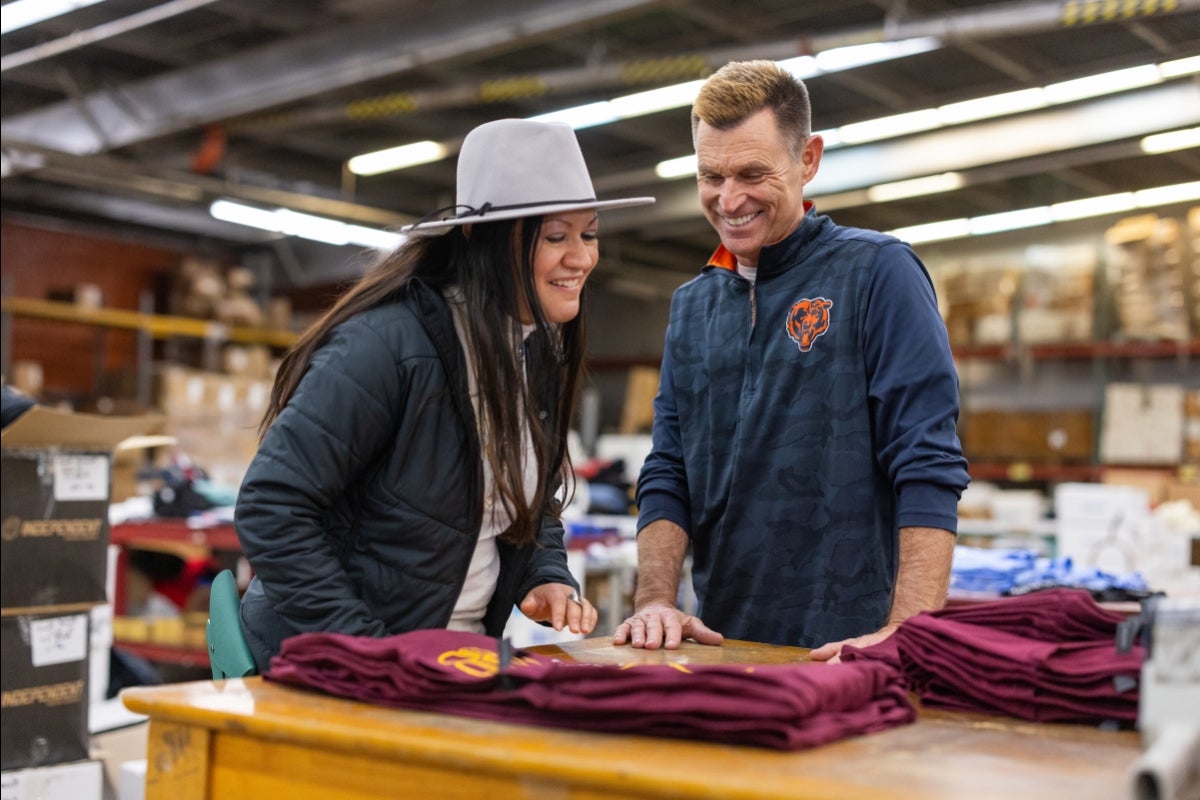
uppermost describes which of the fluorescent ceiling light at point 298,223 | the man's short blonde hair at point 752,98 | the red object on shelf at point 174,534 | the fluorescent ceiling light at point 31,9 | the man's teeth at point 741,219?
the fluorescent ceiling light at point 31,9

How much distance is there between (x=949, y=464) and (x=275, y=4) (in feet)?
24.1

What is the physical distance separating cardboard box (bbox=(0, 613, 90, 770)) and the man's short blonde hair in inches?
107

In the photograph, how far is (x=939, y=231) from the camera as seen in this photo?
1262 centimetres

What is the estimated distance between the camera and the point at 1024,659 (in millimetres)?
1396

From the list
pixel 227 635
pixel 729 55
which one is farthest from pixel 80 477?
pixel 729 55

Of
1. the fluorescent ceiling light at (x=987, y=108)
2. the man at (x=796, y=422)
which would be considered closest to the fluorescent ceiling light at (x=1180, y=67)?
the fluorescent ceiling light at (x=987, y=108)

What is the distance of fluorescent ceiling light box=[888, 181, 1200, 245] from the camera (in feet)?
32.3

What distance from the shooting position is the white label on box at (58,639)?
379 cm

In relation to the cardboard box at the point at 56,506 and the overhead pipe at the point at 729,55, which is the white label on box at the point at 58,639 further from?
the overhead pipe at the point at 729,55

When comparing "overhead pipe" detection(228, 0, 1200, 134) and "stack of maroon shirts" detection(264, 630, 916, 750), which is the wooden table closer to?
"stack of maroon shirts" detection(264, 630, 916, 750)

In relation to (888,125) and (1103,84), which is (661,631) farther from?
(888,125)

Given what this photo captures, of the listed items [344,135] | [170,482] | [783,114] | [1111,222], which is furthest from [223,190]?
[783,114]

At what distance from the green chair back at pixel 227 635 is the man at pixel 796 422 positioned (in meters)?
0.59

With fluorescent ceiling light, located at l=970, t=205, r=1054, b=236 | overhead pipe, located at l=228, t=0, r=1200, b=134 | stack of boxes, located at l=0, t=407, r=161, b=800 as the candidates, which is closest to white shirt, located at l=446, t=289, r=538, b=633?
stack of boxes, located at l=0, t=407, r=161, b=800
